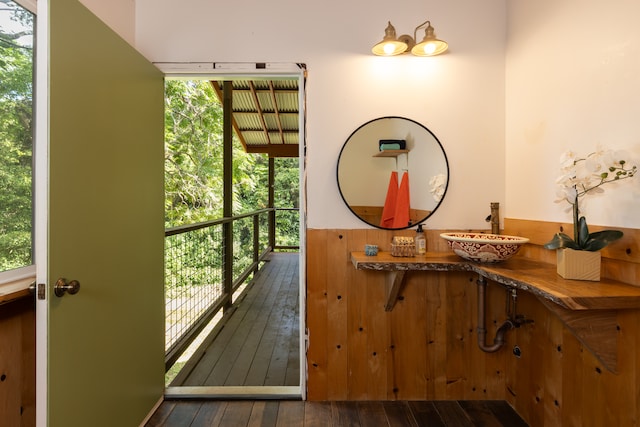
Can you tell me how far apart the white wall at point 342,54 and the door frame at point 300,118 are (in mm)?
42

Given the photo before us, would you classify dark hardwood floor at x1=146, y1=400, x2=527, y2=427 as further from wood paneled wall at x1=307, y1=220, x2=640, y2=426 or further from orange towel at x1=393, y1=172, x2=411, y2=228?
orange towel at x1=393, y1=172, x2=411, y2=228

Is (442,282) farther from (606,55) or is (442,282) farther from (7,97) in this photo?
(7,97)

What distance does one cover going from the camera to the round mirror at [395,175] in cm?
195

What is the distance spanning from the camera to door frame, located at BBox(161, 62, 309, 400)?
1932 millimetres

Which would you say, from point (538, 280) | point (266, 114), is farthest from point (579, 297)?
point (266, 114)

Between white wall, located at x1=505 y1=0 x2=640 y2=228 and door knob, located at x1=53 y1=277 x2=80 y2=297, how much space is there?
2062mm

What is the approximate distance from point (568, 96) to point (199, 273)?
10.7 feet

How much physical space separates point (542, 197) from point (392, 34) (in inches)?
45.7

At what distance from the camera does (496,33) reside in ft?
6.47

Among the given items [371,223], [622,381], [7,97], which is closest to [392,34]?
[371,223]

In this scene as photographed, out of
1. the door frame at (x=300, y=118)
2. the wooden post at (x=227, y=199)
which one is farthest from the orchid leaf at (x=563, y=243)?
the wooden post at (x=227, y=199)

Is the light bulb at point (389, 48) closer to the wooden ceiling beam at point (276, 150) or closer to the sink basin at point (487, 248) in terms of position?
the sink basin at point (487, 248)

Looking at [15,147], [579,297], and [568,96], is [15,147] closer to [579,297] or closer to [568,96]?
[579,297]

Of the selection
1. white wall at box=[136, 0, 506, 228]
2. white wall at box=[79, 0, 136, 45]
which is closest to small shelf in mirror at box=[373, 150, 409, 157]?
white wall at box=[136, 0, 506, 228]
